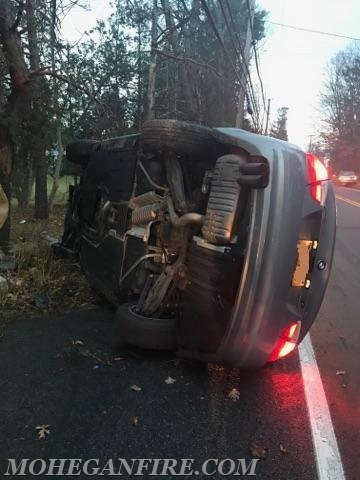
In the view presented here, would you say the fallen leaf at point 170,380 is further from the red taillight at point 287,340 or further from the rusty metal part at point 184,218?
the rusty metal part at point 184,218

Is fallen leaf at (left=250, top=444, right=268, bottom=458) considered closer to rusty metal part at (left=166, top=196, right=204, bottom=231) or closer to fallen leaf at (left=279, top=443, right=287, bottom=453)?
fallen leaf at (left=279, top=443, right=287, bottom=453)

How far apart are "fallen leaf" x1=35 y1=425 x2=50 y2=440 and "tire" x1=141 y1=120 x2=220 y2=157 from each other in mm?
2029

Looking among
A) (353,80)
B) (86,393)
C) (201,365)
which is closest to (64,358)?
(86,393)

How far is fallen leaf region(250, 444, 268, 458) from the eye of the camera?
2477 mm

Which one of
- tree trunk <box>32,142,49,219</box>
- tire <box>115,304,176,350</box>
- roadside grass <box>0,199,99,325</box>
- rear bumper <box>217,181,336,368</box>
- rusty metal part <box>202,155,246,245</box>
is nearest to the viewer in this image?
rear bumper <box>217,181,336,368</box>

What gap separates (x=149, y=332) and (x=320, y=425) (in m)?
1.29

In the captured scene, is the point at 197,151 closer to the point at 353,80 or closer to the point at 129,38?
the point at 129,38

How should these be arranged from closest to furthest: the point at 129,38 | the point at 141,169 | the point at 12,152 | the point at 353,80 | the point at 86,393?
the point at 86,393
the point at 141,169
the point at 12,152
the point at 129,38
the point at 353,80

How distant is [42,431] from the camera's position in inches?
102

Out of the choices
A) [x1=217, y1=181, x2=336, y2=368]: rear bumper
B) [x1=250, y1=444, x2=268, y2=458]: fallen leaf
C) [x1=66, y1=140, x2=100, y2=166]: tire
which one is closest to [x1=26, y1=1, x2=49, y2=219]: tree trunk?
[x1=66, y1=140, x2=100, y2=166]: tire

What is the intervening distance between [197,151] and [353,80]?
6268 cm

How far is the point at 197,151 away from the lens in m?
3.50

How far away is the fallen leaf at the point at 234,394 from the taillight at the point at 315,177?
4.42ft

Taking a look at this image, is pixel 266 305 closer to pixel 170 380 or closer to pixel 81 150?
pixel 170 380
